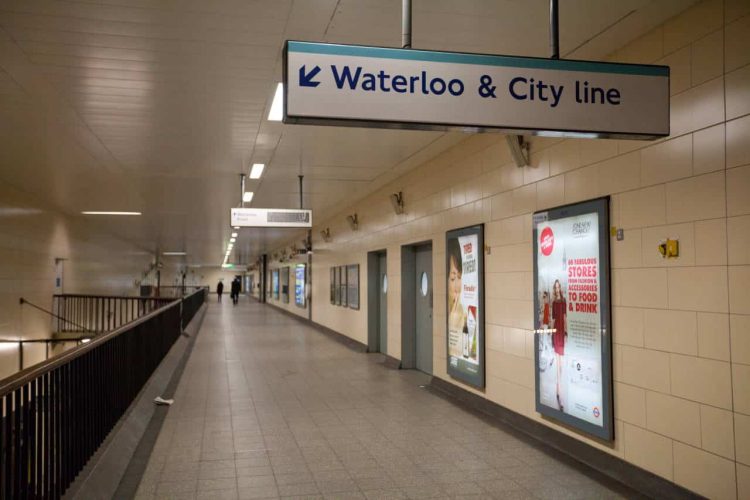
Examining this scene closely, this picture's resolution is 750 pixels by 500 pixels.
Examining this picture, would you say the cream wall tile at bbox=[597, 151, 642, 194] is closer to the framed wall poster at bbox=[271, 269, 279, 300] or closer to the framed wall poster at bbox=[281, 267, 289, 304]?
the framed wall poster at bbox=[281, 267, 289, 304]

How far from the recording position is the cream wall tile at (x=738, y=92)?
3334 mm

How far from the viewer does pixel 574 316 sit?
479cm

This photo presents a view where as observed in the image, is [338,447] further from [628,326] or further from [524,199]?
[524,199]

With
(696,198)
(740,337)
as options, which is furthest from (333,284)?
(740,337)

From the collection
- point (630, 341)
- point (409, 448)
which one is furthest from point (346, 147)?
point (630, 341)

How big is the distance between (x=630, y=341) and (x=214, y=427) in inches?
152

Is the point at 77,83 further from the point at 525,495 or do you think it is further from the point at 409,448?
the point at 525,495

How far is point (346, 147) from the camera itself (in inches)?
297

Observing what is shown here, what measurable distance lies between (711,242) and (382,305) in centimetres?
813

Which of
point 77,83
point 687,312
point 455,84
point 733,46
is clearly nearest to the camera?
point 455,84

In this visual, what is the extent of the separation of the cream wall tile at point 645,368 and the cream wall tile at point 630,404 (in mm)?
50

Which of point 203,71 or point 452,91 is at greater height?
point 203,71

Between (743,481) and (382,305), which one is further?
(382,305)

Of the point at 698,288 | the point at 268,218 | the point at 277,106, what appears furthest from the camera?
the point at 268,218
